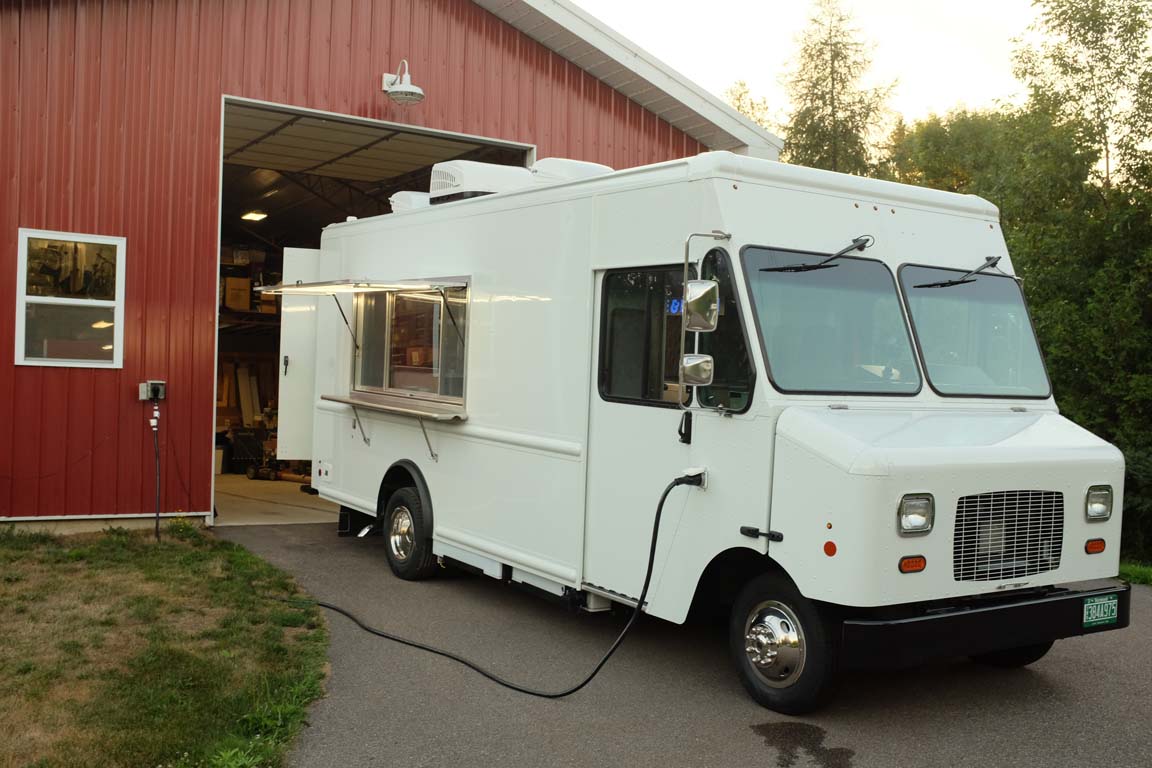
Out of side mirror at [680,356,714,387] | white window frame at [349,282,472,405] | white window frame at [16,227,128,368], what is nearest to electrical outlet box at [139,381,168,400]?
white window frame at [16,227,128,368]

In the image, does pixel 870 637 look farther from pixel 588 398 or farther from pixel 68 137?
pixel 68 137

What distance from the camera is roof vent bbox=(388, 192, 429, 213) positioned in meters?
9.49

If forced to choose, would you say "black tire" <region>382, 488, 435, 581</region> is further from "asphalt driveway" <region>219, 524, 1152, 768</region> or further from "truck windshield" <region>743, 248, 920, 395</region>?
"truck windshield" <region>743, 248, 920, 395</region>

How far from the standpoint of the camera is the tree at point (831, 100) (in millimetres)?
38438

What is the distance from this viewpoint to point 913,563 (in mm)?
5254

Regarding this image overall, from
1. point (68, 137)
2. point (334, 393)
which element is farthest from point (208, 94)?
point (334, 393)

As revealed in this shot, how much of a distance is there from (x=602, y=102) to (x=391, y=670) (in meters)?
7.96

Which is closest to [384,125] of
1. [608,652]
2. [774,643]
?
[608,652]

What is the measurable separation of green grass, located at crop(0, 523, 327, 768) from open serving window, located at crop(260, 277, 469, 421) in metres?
1.68

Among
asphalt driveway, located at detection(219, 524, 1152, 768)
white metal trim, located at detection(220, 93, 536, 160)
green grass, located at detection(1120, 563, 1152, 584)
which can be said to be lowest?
asphalt driveway, located at detection(219, 524, 1152, 768)

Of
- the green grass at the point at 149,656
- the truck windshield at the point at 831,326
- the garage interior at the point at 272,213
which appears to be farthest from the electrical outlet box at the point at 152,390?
the truck windshield at the point at 831,326

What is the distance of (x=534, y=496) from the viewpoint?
732 cm

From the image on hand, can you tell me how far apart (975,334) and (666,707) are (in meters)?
2.79

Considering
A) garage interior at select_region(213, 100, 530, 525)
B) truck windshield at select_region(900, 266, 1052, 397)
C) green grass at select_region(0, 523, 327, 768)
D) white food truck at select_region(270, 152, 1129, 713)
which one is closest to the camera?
green grass at select_region(0, 523, 327, 768)
